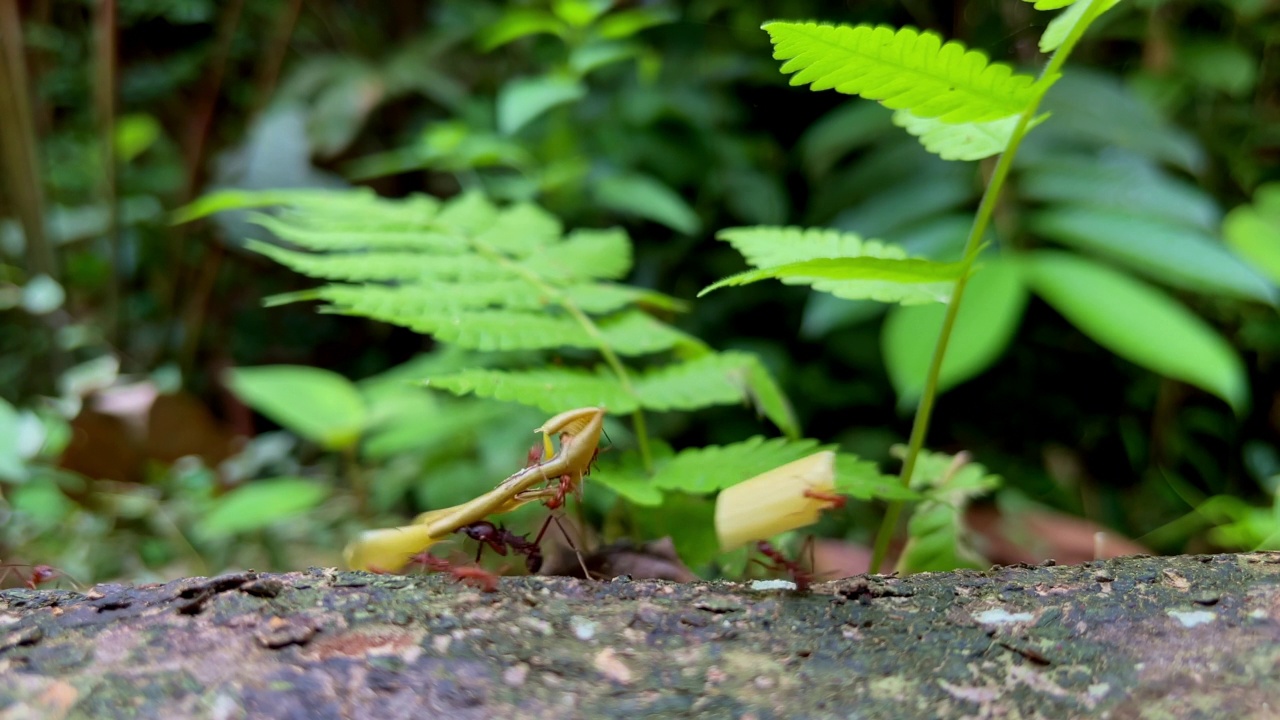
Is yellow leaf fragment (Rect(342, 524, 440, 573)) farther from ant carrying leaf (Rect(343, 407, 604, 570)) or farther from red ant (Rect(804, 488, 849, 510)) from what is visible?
red ant (Rect(804, 488, 849, 510))

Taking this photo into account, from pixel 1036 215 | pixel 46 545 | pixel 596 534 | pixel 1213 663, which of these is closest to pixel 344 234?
pixel 596 534

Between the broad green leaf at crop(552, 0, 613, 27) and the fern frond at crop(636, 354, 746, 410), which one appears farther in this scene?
the broad green leaf at crop(552, 0, 613, 27)

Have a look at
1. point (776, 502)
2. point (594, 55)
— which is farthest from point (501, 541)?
point (594, 55)

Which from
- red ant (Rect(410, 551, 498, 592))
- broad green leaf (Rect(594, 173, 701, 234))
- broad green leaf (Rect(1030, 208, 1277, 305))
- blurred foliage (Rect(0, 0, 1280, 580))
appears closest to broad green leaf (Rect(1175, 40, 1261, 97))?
blurred foliage (Rect(0, 0, 1280, 580))

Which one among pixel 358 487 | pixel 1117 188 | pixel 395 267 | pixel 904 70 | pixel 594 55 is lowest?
pixel 358 487

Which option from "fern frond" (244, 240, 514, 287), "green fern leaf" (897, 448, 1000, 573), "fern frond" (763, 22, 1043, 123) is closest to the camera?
"fern frond" (763, 22, 1043, 123)

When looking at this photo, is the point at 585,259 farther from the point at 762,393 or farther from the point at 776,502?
the point at 776,502
